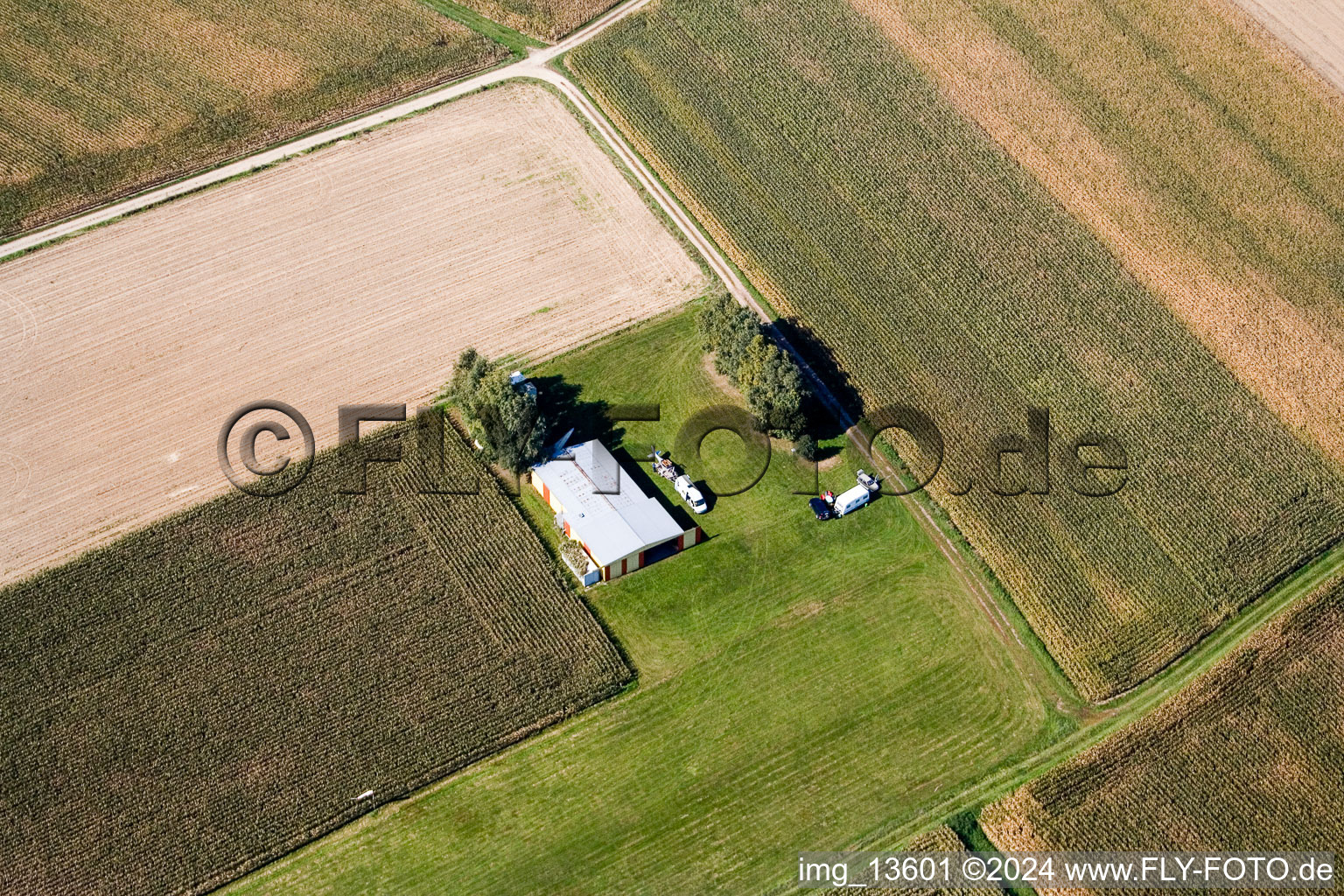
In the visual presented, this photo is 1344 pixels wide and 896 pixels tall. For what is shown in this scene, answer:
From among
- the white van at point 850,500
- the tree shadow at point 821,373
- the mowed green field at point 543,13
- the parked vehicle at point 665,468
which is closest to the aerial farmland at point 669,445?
the white van at point 850,500

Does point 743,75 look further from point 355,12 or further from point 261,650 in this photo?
point 261,650

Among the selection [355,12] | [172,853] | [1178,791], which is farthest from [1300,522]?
[355,12]

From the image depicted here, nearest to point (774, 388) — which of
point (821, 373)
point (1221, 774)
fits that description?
point (821, 373)

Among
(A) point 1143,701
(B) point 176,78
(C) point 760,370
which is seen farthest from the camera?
(B) point 176,78

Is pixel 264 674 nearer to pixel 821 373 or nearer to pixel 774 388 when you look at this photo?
pixel 774 388

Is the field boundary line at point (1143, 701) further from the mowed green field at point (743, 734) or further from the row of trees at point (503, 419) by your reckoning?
the row of trees at point (503, 419)
